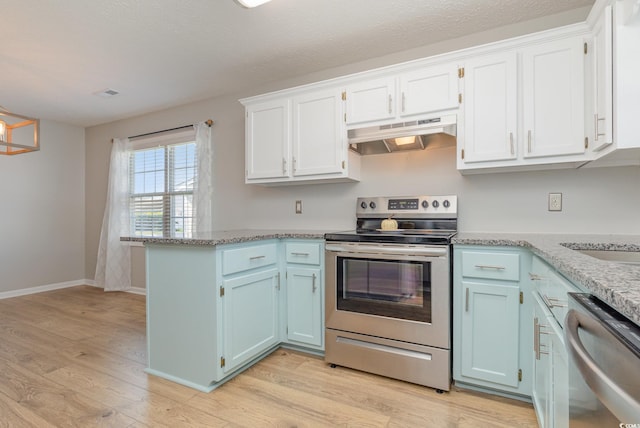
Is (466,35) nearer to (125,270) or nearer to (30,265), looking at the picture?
(125,270)

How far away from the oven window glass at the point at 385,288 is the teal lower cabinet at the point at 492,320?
19 cm

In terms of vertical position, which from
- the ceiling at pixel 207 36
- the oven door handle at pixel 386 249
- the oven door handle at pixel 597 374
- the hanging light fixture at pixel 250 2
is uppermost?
the ceiling at pixel 207 36

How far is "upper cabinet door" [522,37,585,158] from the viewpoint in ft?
6.15

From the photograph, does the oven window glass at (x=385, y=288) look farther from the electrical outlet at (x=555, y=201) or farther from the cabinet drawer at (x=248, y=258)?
the electrical outlet at (x=555, y=201)

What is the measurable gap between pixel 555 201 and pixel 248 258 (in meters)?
2.14

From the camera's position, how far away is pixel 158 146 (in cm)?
423

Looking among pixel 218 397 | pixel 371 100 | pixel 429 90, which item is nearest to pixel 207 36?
pixel 371 100

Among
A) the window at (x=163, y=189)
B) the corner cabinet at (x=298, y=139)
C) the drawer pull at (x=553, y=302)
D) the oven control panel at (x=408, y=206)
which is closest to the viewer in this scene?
the drawer pull at (x=553, y=302)

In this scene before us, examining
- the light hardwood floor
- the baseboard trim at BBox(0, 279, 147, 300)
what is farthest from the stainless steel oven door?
the baseboard trim at BBox(0, 279, 147, 300)

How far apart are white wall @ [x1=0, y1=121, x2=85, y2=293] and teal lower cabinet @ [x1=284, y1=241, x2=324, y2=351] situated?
13.8 ft

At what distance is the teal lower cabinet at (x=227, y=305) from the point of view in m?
1.96

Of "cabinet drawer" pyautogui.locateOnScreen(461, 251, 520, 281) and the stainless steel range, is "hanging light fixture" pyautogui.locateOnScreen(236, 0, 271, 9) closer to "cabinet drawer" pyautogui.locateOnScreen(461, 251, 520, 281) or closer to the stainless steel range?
the stainless steel range

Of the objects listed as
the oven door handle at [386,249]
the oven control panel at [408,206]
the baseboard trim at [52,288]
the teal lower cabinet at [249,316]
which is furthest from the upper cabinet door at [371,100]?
the baseboard trim at [52,288]

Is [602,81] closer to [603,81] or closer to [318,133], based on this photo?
[603,81]
